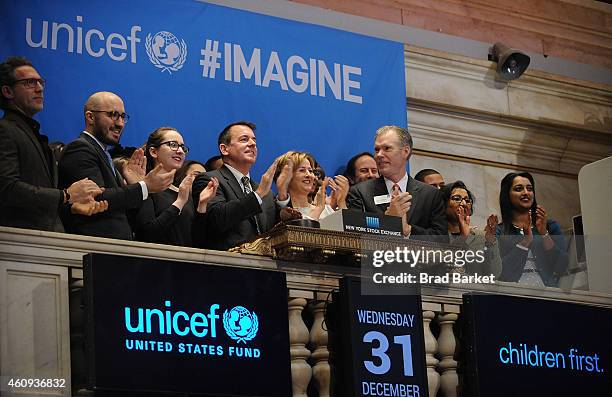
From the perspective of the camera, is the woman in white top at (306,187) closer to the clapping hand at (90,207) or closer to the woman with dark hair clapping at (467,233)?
the woman with dark hair clapping at (467,233)

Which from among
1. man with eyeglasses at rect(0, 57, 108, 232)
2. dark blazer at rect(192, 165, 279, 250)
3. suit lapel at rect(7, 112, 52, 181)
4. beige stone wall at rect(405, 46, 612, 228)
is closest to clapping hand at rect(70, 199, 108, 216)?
man with eyeglasses at rect(0, 57, 108, 232)

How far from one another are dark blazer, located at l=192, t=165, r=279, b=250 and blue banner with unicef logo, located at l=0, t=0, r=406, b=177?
1411 mm

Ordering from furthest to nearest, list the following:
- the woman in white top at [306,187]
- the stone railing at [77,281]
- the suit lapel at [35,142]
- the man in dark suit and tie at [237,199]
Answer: the woman in white top at [306,187], the man in dark suit and tie at [237,199], the suit lapel at [35,142], the stone railing at [77,281]

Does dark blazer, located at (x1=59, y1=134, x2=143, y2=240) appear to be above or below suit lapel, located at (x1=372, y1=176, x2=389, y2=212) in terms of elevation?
below

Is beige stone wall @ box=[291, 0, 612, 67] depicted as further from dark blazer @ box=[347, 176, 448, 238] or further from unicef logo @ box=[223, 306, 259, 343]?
unicef logo @ box=[223, 306, 259, 343]

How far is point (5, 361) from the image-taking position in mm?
5891

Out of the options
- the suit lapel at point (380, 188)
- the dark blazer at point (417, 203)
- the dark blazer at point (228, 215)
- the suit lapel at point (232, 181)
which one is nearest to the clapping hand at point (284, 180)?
the dark blazer at point (228, 215)

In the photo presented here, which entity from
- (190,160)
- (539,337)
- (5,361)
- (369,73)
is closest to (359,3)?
(369,73)

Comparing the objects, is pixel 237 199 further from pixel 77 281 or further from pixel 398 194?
pixel 77 281

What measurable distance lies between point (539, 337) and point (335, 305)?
4.34ft

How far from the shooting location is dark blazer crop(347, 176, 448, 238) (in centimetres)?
771

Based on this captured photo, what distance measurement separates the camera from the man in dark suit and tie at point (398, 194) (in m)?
7.46

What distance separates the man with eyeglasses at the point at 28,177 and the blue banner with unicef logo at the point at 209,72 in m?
1.64

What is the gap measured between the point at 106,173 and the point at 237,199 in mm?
817
